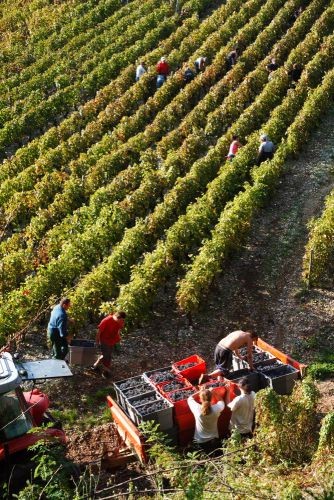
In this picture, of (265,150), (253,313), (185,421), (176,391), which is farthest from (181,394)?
(265,150)

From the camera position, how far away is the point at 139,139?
2042 cm

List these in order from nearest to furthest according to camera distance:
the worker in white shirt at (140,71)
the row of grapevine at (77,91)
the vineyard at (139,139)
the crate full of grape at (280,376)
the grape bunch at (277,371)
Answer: the crate full of grape at (280,376)
the grape bunch at (277,371)
the vineyard at (139,139)
the row of grapevine at (77,91)
the worker in white shirt at (140,71)

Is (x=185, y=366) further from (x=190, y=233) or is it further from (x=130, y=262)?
(x=190, y=233)

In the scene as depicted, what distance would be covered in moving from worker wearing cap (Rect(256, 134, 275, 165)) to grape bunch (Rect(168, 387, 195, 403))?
9.24m

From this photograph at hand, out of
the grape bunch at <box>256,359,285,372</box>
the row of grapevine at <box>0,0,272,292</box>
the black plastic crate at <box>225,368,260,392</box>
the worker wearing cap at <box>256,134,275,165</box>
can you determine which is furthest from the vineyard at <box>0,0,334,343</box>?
the black plastic crate at <box>225,368,260,392</box>

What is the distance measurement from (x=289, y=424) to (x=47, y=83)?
20756 mm

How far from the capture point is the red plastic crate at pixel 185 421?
9875mm

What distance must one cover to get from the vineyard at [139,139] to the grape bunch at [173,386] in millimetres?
2099

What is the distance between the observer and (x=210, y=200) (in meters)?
16.2

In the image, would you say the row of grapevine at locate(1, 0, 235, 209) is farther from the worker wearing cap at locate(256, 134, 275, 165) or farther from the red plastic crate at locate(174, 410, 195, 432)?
the red plastic crate at locate(174, 410, 195, 432)

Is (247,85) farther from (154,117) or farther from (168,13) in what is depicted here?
(168,13)

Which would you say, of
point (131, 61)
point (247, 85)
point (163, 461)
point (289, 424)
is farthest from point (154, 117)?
point (163, 461)

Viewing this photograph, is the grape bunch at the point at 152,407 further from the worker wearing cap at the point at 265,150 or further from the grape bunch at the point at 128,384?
the worker wearing cap at the point at 265,150

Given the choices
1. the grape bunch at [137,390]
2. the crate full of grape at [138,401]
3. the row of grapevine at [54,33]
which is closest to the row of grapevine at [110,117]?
the row of grapevine at [54,33]
